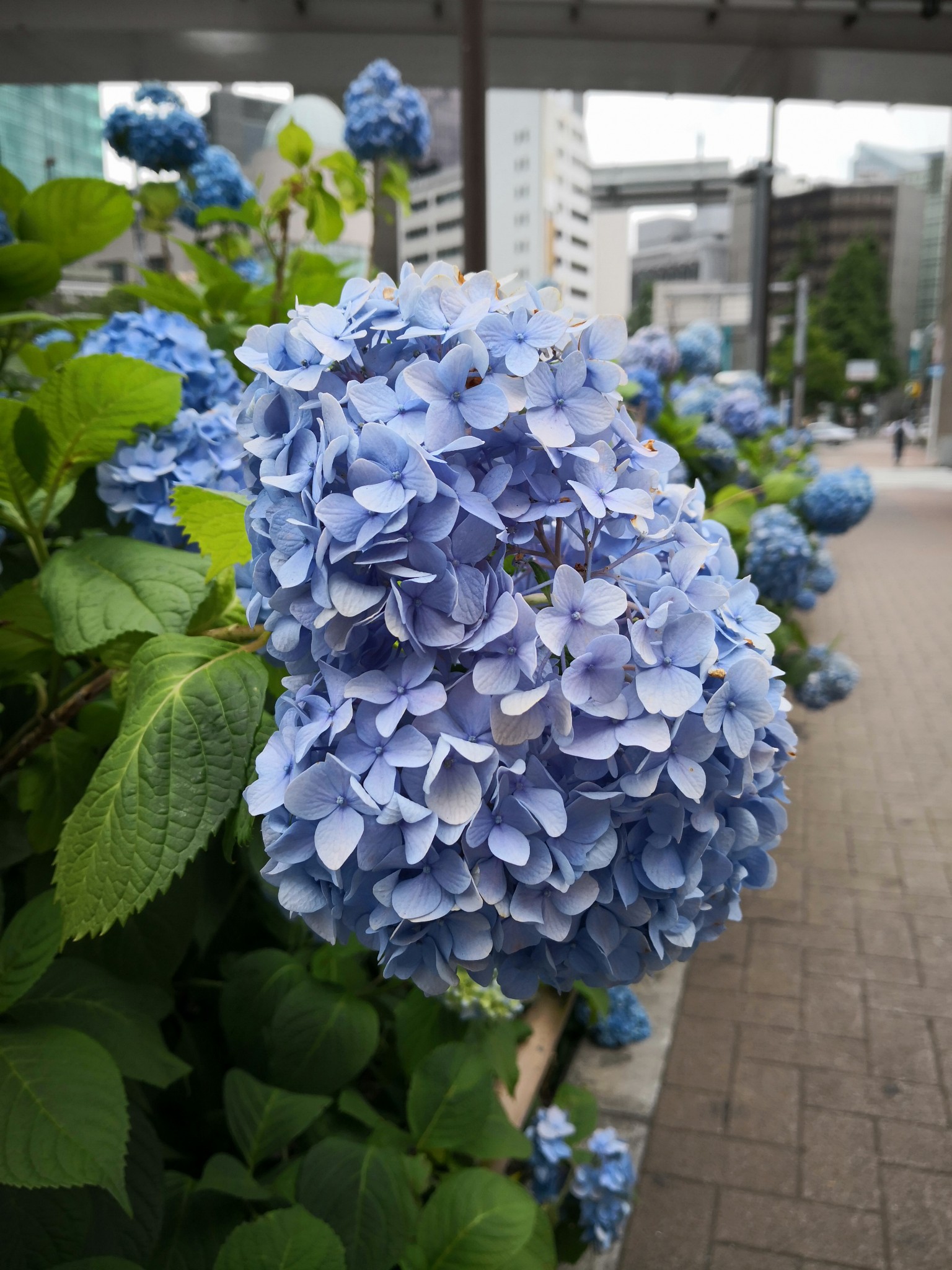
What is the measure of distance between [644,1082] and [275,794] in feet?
8.31

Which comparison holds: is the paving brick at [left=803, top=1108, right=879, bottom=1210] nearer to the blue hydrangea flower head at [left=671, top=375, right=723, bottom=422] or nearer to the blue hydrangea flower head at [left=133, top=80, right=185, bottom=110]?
the blue hydrangea flower head at [left=671, top=375, right=723, bottom=422]

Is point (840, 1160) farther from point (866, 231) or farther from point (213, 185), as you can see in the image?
point (866, 231)

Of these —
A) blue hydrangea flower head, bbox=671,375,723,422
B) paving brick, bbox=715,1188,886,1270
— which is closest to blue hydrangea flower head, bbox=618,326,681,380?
blue hydrangea flower head, bbox=671,375,723,422

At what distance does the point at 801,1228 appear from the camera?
7.52ft

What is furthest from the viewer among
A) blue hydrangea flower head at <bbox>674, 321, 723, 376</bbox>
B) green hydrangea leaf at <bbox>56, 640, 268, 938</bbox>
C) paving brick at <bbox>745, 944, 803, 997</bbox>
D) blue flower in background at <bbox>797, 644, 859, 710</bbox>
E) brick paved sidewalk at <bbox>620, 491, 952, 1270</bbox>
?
blue hydrangea flower head at <bbox>674, 321, 723, 376</bbox>

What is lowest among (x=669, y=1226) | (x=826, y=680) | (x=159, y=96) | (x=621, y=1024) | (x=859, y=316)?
(x=669, y=1226)

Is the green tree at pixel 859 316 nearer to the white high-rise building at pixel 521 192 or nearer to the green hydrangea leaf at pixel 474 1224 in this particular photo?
the white high-rise building at pixel 521 192

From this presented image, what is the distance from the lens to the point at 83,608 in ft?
3.10

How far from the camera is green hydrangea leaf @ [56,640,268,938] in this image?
2.35ft

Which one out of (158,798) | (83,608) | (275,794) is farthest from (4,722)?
(275,794)

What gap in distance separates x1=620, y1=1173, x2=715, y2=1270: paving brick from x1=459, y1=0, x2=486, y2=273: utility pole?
2.30 m

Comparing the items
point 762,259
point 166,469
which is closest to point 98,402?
point 166,469

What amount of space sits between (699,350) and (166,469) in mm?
3515

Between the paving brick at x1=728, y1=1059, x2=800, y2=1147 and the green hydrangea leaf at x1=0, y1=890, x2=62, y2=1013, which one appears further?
the paving brick at x1=728, y1=1059, x2=800, y2=1147
